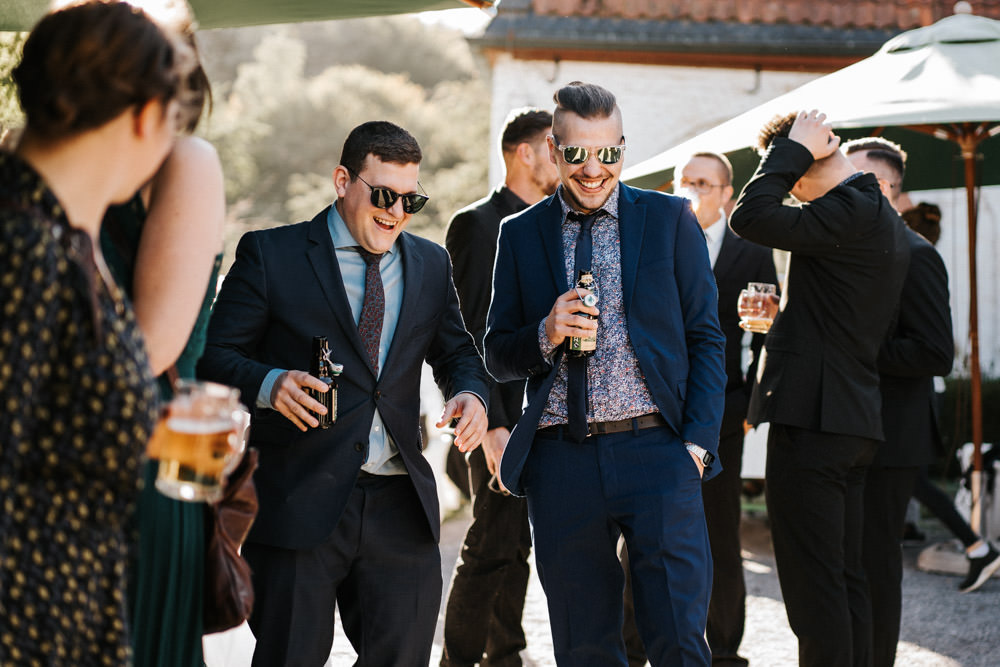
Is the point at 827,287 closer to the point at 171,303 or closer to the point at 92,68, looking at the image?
the point at 171,303

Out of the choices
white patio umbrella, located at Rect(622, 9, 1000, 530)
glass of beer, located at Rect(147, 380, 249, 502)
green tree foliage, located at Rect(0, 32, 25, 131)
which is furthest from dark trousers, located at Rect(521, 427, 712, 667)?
green tree foliage, located at Rect(0, 32, 25, 131)

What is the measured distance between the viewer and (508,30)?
599 inches

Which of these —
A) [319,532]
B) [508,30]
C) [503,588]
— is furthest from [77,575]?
[508,30]

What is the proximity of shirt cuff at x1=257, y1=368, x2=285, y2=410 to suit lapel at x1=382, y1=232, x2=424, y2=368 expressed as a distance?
37 cm

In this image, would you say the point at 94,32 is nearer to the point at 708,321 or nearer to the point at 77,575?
the point at 77,575

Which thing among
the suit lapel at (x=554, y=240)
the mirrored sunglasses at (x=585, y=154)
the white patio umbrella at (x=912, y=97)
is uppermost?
the white patio umbrella at (x=912, y=97)

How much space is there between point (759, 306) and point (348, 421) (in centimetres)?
220

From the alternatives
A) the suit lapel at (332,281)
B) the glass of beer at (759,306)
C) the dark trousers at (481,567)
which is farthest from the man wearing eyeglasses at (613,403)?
the dark trousers at (481,567)

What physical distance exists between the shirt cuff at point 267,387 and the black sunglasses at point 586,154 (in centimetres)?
118

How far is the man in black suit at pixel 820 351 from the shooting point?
4.62m

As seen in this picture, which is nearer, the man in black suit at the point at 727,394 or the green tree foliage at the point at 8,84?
the green tree foliage at the point at 8,84

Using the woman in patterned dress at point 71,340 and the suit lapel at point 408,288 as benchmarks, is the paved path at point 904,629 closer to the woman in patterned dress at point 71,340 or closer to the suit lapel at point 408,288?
the suit lapel at point 408,288

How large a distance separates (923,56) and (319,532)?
15.3 ft

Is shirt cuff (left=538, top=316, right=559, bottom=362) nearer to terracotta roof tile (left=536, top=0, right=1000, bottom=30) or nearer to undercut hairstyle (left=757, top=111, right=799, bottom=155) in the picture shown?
undercut hairstyle (left=757, top=111, right=799, bottom=155)
